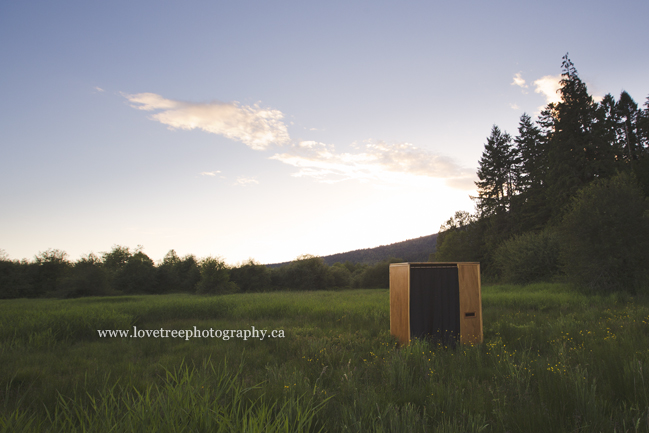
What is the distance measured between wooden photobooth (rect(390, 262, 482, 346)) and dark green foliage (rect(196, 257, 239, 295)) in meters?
25.4

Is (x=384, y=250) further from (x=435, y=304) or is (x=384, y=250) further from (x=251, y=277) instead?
(x=435, y=304)

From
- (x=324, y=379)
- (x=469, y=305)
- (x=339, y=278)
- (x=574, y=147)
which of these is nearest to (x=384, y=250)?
(x=339, y=278)

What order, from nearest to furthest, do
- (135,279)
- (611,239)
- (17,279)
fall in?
(611,239) → (17,279) → (135,279)

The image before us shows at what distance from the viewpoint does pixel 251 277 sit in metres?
37.2

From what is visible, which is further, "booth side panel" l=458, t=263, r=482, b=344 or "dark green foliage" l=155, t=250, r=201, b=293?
"dark green foliage" l=155, t=250, r=201, b=293

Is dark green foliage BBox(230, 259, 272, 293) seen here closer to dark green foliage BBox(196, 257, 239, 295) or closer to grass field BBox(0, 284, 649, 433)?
dark green foliage BBox(196, 257, 239, 295)

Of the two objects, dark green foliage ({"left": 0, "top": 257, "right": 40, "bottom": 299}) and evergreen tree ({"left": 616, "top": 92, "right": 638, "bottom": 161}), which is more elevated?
evergreen tree ({"left": 616, "top": 92, "right": 638, "bottom": 161})

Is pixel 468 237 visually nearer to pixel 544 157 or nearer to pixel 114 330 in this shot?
pixel 544 157

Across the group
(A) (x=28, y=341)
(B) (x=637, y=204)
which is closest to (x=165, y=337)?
(A) (x=28, y=341)

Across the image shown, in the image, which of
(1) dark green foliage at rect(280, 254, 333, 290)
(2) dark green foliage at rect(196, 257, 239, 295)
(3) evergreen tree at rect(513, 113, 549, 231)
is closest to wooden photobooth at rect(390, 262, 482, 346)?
(2) dark green foliage at rect(196, 257, 239, 295)

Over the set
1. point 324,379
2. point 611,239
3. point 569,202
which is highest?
point 569,202

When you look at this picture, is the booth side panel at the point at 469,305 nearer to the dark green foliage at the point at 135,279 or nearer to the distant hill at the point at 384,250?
the dark green foliage at the point at 135,279

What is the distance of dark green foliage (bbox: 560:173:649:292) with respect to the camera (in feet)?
42.3

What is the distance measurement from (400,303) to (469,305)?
1.25 m
